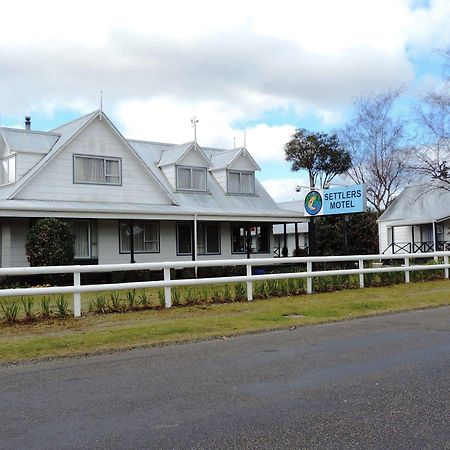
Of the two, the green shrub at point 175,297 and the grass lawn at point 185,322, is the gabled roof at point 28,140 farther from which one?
the grass lawn at point 185,322

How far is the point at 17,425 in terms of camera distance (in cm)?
531

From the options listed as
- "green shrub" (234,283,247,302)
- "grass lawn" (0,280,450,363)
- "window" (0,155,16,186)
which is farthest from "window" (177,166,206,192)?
"green shrub" (234,283,247,302)

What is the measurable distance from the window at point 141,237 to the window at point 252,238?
4543 mm

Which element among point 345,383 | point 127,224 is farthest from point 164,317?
point 127,224

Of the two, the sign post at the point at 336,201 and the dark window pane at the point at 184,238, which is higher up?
the sign post at the point at 336,201

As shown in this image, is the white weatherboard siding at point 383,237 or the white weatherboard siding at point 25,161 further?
the white weatherboard siding at point 383,237

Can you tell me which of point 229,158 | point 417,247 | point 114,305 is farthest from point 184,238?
point 417,247

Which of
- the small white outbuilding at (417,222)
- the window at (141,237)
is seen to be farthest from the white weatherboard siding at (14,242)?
the small white outbuilding at (417,222)

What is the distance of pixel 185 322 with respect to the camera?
11109 mm

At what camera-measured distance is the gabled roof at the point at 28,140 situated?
24.3 metres

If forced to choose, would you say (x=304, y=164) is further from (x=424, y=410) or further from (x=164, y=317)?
(x=424, y=410)

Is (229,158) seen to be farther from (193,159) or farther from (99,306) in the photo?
(99,306)

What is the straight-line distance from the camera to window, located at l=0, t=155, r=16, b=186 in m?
24.3

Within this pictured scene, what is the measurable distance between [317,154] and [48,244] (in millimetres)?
32989
